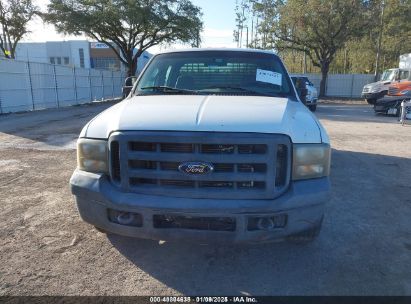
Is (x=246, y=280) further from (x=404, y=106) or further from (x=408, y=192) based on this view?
(x=404, y=106)

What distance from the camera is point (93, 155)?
300 centimetres

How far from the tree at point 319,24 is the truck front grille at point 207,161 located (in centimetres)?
2898

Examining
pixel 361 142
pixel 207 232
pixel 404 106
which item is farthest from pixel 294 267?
pixel 404 106

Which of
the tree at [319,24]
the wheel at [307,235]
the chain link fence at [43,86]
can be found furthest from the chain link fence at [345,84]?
the wheel at [307,235]

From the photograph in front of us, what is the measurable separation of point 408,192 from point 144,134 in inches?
173

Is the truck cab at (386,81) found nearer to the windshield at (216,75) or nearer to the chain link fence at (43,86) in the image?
the windshield at (216,75)

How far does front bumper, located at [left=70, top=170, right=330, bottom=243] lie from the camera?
8.86 ft

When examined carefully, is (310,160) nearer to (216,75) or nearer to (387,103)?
(216,75)

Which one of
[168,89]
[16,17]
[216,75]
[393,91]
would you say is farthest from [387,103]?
[16,17]

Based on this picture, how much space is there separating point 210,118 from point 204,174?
46cm

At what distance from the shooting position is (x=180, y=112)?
3008 mm

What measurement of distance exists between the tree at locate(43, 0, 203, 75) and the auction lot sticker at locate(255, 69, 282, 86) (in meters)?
24.4

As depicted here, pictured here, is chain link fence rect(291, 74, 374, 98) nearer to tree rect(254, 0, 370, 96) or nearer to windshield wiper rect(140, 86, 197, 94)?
tree rect(254, 0, 370, 96)

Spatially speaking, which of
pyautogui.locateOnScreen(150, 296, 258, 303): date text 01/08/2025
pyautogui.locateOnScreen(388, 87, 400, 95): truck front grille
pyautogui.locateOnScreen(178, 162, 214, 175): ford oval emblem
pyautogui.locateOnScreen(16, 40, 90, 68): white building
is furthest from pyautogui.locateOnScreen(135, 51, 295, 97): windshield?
pyautogui.locateOnScreen(16, 40, 90, 68): white building
